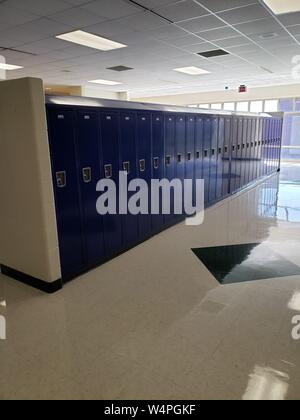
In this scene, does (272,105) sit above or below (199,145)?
above

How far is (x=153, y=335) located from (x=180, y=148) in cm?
327

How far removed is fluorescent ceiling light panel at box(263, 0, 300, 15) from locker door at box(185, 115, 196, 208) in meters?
1.82

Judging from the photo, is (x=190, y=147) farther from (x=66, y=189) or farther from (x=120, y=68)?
(x=120, y=68)

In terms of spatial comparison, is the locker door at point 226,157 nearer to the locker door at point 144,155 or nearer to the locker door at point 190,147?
the locker door at point 190,147

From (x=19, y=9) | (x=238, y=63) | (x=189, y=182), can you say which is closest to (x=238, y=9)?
(x=189, y=182)

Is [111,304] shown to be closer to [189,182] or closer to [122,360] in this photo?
[122,360]

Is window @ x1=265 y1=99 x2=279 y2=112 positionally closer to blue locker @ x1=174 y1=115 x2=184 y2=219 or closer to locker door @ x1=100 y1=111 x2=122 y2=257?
blue locker @ x1=174 y1=115 x2=184 y2=219

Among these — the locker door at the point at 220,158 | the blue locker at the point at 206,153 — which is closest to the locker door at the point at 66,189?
the blue locker at the point at 206,153

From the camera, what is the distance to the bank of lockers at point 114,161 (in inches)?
117

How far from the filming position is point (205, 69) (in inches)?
342

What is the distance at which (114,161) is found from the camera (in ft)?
11.7

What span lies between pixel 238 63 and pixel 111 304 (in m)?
7.43

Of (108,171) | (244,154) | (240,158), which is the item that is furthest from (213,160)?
(108,171)

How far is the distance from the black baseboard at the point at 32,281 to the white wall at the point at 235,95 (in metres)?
13.0
